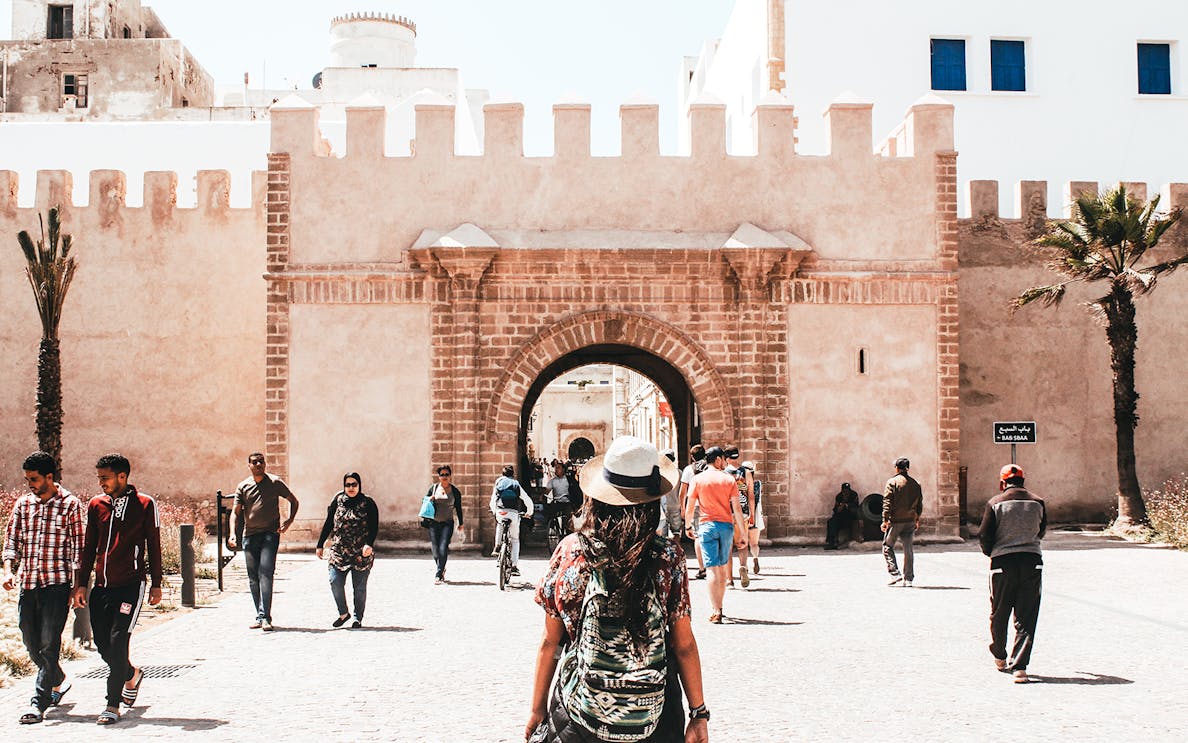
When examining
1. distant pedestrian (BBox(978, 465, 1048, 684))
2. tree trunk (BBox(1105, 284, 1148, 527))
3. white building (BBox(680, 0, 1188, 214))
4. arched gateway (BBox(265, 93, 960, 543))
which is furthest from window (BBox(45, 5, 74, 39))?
distant pedestrian (BBox(978, 465, 1048, 684))

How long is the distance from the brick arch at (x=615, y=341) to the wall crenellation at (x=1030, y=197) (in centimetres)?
623

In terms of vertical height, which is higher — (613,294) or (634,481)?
(613,294)

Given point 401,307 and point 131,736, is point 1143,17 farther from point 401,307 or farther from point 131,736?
point 131,736

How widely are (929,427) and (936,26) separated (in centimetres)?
1393

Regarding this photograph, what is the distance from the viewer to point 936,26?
2970 centimetres

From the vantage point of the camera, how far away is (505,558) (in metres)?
14.1

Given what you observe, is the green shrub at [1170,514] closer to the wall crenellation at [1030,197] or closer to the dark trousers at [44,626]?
the wall crenellation at [1030,197]

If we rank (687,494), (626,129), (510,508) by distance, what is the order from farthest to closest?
(626,129) < (510,508) < (687,494)

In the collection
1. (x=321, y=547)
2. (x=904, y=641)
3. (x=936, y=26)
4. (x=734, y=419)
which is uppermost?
(x=936, y=26)

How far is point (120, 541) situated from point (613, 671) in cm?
474

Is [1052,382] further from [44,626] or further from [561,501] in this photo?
[44,626]

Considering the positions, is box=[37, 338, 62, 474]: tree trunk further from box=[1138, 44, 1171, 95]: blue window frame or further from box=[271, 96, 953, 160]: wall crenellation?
box=[1138, 44, 1171, 95]: blue window frame

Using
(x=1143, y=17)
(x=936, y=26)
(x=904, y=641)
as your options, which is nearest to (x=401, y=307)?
(x=904, y=641)

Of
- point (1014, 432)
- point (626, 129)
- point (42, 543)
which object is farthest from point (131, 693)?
point (1014, 432)
